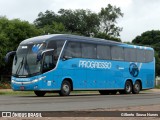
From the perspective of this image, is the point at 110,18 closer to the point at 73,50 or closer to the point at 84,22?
the point at 84,22

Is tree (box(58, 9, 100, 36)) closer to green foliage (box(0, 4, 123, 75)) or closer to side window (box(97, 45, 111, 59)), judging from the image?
green foliage (box(0, 4, 123, 75))

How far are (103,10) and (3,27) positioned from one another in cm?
4091

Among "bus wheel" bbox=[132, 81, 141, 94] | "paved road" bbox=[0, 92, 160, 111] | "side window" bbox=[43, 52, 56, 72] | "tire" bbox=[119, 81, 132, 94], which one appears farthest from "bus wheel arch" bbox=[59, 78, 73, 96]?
"bus wheel" bbox=[132, 81, 141, 94]

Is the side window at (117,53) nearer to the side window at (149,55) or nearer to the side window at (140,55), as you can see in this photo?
the side window at (140,55)

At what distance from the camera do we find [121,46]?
32.9 meters

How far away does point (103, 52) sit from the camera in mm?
30734

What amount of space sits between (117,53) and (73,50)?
541 centimetres

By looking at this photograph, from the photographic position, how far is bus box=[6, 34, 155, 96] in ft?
85.6

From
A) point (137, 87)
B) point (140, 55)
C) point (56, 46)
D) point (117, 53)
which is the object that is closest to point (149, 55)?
point (140, 55)

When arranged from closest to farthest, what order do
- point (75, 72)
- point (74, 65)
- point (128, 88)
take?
point (74, 65)
point (75, 72)
point (128, 88)

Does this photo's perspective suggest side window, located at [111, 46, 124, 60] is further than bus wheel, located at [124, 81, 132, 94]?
No

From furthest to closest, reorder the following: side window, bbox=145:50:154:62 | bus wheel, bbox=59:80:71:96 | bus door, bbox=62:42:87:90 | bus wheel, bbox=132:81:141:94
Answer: side window, bbox=145:50:154:62 → bus wheel, bbox=132:81:141:94 → bus wheel, bbox=59:80:71:96 → bus door, bbox=62:42:87:90

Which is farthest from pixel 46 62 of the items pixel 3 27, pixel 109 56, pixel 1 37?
pixel 3 27

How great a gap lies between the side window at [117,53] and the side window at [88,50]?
233 cm
